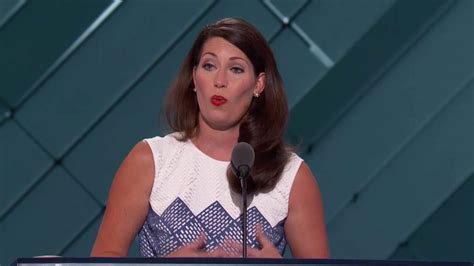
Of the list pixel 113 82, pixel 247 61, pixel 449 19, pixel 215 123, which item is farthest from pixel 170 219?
pixel 449 19

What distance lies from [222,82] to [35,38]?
1977 mm

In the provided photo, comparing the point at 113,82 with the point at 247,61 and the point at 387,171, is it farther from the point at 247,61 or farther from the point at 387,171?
the point at 247,61

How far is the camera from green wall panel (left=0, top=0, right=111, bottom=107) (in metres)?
4.18

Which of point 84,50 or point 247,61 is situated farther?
point 84,50

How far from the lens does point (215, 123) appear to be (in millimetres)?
2449

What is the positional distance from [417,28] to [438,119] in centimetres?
37

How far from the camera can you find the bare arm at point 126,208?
235 centimetres

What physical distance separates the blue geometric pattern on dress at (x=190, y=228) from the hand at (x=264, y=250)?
123 millimetres

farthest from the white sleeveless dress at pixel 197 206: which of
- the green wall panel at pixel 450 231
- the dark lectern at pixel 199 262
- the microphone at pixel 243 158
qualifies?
the green wall panel at pixel 450 231

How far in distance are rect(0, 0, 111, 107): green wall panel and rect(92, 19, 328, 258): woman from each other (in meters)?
1.77

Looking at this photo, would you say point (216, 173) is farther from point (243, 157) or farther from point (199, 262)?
point (199, 262)

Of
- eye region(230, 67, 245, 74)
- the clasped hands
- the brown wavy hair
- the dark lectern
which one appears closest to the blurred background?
the brown wavy hair

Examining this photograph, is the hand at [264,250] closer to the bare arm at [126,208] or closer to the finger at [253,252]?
the finger at [253,252]

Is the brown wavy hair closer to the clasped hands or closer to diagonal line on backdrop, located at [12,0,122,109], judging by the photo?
the clasped hands
